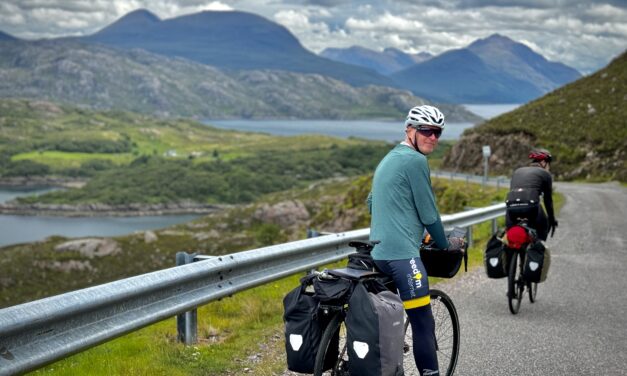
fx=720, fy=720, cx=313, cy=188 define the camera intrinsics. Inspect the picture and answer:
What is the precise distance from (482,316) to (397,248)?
474cm

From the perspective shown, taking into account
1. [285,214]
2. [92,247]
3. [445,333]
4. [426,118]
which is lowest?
[92,247]

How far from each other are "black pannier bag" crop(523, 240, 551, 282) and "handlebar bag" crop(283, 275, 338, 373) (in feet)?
17.8

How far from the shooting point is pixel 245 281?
24.2 ft

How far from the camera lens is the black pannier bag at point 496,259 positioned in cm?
930

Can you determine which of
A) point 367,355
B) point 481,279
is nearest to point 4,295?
point 481,279

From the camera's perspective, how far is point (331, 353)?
4633mm

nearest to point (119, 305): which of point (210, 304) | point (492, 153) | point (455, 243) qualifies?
point (455, 243)

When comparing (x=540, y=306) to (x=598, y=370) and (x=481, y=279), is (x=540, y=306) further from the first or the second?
(x=598, y=370)

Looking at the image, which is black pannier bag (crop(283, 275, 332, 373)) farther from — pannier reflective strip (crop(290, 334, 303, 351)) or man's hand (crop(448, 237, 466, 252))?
man's hand (crop(448, 237, 466, 252))

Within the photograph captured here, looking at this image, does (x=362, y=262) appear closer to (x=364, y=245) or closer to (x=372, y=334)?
(x=364, y=245)

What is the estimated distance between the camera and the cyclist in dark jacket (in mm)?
9227

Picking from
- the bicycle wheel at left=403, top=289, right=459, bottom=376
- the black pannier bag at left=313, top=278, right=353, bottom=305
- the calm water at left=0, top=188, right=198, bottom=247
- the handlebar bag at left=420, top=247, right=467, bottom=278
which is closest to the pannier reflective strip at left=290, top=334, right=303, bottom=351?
the black pannier bag at left=313, top=278, right=353, bottom=305

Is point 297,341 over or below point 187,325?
over

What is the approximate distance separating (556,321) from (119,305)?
19.1 feet
